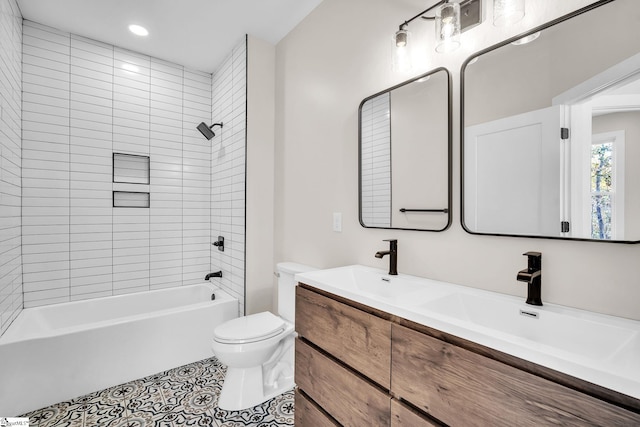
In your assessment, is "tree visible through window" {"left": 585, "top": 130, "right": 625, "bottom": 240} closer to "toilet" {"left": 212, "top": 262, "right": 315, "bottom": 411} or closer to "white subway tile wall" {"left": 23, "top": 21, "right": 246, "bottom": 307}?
"toilet" {"left": 212, "top": 262, "right": 315, "bottom": 411}

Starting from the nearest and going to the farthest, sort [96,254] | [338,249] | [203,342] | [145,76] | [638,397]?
[638,397] < [338,249] < [203,342] < [96,254] < [145,76]

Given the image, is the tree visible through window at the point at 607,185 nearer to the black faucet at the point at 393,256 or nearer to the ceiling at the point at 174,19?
the black faucet at the point at 393,256

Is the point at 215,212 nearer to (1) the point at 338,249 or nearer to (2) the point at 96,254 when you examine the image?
(2) the point at 96,254

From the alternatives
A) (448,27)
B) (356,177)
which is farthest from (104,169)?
(448,27)

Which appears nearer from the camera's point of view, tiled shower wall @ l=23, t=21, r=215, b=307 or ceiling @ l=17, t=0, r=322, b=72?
ceiling @ l=17, t=0, r=322, b=72

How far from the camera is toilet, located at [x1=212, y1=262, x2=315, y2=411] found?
5.78 feet

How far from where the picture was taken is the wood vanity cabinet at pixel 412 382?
24.3 inches

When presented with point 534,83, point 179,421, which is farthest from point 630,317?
point 179,421

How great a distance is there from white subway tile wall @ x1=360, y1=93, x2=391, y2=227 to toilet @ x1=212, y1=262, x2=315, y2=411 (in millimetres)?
680

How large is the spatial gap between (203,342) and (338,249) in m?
1.41

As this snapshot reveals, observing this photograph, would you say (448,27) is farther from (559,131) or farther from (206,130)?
(206,130)

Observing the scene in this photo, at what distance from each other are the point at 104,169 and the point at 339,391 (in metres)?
2.69

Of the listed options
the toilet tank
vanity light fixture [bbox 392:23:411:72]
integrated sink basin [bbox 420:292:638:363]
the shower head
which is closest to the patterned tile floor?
the toilet tank

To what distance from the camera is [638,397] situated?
1.75 feet
